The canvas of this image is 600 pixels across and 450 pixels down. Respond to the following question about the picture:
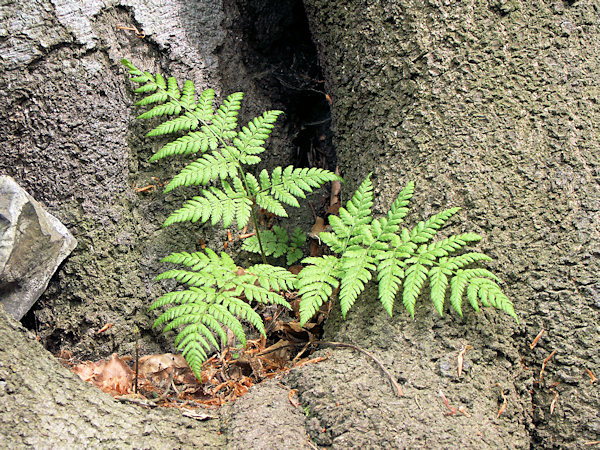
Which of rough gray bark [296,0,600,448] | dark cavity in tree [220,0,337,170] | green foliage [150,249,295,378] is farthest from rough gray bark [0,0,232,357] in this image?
rough gray bark [296,0,600,448]

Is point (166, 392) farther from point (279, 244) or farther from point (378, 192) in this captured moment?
point (378, 192)

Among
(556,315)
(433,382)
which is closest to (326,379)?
(433,382)

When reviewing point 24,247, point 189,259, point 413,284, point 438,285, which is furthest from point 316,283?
point 24,247

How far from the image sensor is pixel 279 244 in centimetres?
318

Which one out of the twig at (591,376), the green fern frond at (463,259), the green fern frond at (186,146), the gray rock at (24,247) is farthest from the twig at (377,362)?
the gray rock at (24,247)

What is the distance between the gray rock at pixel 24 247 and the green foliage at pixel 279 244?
41.6 inches

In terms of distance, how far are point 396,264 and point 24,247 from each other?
1.88 meters

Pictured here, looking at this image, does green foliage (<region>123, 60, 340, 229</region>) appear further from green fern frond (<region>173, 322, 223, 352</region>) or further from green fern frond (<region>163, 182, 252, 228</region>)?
green fern frond (<region>173, 322, 223, 352</region>)

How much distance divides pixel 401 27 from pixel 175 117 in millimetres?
1412

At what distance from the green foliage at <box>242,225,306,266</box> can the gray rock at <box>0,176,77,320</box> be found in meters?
1.06

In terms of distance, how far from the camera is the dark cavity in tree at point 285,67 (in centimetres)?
339

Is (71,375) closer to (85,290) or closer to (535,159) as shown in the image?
(85,290)

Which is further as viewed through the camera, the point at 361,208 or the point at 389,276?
the point at 361,208

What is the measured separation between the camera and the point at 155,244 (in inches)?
117
